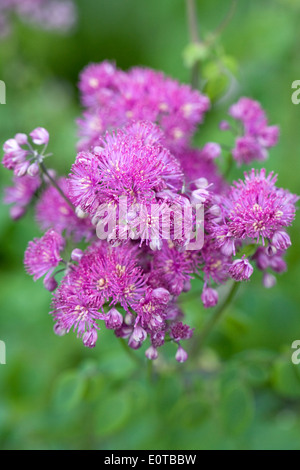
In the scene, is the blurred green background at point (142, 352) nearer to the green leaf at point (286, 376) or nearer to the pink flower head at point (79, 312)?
the green leaf at point (286, 376)

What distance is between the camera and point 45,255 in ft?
3.95

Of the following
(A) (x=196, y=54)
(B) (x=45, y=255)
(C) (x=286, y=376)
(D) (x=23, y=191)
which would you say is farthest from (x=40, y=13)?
(C) (x=286, y=376)

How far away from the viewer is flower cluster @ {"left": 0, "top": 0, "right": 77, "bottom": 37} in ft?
8.27

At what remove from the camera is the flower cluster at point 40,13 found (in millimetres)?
2521

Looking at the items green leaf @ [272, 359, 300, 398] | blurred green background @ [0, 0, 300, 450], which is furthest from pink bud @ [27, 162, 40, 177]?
green leaf @ [272, 359, 300, 398]

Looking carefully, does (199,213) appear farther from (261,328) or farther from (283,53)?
(283,53)

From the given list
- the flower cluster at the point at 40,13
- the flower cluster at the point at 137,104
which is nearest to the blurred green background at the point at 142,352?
the flower cluster at the point at 40,13

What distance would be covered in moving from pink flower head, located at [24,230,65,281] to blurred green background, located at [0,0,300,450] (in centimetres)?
45

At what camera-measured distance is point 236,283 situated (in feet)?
4.07

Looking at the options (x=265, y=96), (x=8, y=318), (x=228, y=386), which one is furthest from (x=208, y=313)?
(x=265, y=96)

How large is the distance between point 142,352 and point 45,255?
53cm

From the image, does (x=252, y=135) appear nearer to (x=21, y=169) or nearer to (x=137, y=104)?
(x=137, y=104)

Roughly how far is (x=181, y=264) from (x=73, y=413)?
3.32 ft

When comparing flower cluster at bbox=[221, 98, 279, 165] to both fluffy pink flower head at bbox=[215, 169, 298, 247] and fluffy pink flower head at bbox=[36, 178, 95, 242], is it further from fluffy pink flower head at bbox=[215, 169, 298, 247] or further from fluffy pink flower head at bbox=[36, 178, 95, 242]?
fluffy pink flower head at bbox=[36, 178, 95, 242]
